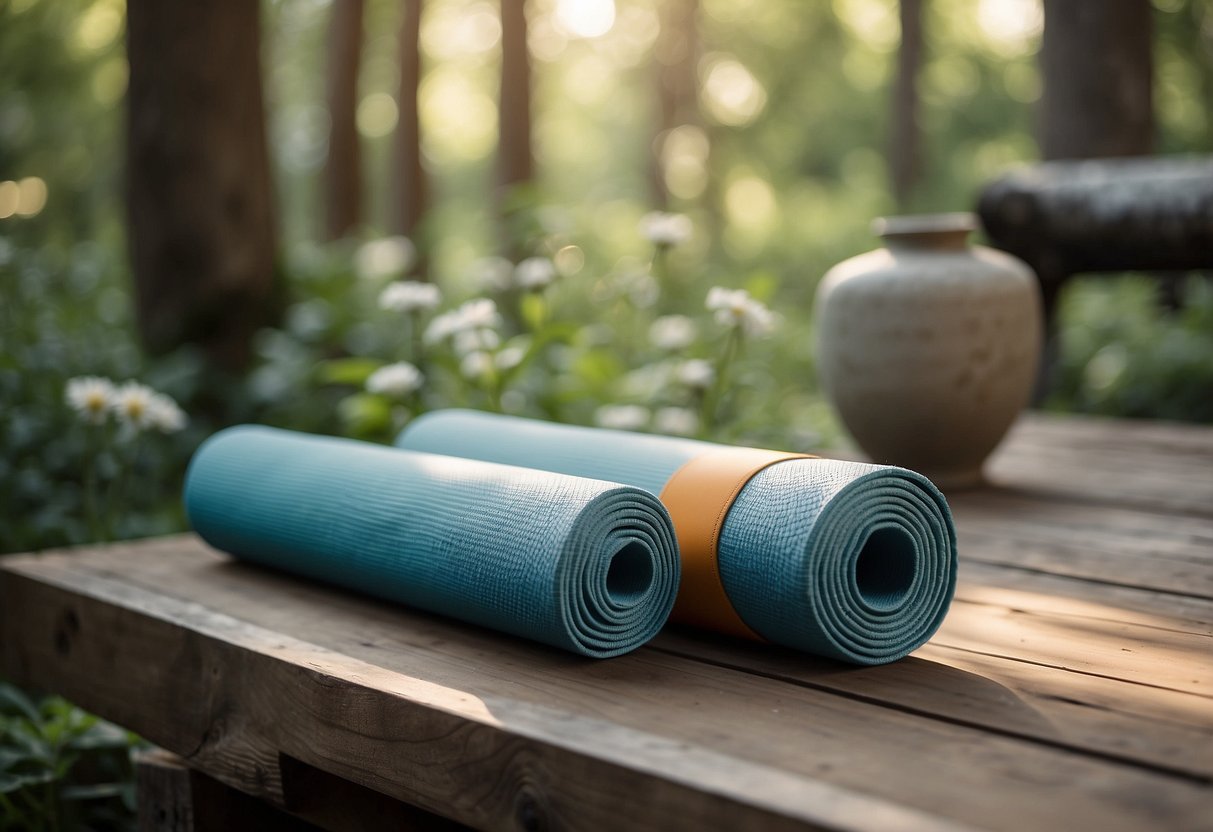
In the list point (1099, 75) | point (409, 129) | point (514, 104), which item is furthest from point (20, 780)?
point (409, 129)

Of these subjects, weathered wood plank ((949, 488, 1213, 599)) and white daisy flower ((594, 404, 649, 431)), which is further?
white daisy flower ((594, 404, 649, 431))

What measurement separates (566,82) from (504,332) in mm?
22799

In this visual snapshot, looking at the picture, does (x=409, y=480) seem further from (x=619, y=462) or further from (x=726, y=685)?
(x=726, y=685)

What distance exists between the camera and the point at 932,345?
2646 mm

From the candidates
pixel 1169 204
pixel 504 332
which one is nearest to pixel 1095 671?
pixel 1169 204

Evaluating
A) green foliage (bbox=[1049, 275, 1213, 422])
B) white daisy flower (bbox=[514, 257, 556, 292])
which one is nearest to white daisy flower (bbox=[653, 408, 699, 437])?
white daisy flower (bbox=[514, 257, 556, 292])

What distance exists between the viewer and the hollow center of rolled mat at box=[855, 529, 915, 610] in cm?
150

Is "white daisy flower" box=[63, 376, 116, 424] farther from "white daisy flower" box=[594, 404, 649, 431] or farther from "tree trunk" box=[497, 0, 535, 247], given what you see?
"tree trunk" box=[497, 0, 535, 247]

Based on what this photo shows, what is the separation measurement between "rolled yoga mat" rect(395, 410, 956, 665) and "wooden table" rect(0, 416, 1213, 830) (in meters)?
0.06

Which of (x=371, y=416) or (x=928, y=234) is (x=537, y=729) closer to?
(x=371, y=416)

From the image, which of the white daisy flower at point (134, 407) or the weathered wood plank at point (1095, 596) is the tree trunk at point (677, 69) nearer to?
the white daisy flower at point (134, 407)

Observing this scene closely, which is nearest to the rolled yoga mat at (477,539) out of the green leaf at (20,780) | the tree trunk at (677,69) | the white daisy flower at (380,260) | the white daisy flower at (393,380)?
the green leaf at (20,780)

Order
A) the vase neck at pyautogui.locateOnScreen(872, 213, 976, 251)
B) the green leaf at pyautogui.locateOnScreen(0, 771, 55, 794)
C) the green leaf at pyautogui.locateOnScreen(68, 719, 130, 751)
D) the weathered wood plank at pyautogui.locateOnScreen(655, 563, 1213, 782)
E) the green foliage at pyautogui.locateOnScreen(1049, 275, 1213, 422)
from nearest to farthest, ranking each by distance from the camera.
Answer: the weathered wood plank at pyautogui.locateOnScreen(655, 563, 1213, 782), the green leaf at pyautogui.locateOnScreen(0, 771, 55, 794), the green leaf at pyautogui.locateOnScreen(68, 719, 130, 751), the vase neck at pyautogui.locateOnScreen(872, 213, 976, 251), the green foliage at pyautogui.locateOnScreen(1049, 275, 1213, 422)

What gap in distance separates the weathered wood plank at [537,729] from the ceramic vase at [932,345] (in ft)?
4.50
